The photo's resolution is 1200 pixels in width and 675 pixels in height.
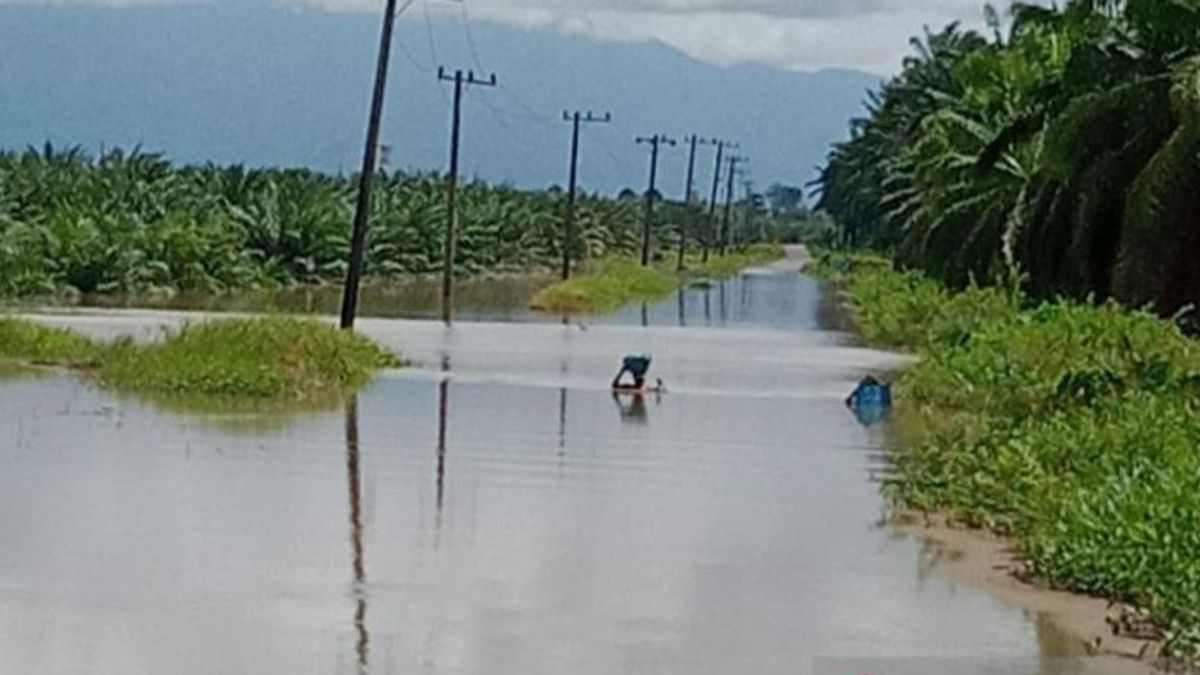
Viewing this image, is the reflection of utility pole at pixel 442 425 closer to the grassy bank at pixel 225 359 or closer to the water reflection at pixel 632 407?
the grassy bank at pixel 225 359

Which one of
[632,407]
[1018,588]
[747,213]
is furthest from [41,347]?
[747,213]

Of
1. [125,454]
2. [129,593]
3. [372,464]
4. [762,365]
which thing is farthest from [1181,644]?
[762,365]

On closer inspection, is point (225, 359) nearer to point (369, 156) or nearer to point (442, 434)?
point (442, 434)

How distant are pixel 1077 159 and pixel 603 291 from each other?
2858 centimetres

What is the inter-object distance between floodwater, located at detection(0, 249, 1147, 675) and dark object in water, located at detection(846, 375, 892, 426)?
243 millimetres

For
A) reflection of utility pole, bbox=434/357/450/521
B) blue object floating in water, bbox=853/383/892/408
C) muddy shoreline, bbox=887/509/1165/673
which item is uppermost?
blue object floating in water, bbox=853/383/892/408

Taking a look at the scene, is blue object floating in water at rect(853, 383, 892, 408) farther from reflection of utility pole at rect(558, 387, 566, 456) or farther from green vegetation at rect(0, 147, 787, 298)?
green vegetation at rect(0, 147, 787, 298)

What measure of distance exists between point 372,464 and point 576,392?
898 cm

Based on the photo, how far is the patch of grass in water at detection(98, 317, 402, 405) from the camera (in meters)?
24.7

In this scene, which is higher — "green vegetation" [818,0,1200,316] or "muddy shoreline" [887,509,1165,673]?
"green vegetation" [818,0,1200,316]

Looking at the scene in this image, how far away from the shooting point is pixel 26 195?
59469 mm

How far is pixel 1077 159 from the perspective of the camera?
101 ft

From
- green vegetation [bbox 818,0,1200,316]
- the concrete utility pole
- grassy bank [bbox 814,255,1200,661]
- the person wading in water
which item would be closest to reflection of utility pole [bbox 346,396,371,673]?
grassy bank [bbox 814,255,1200,661]

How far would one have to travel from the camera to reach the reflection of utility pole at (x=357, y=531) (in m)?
10.5
